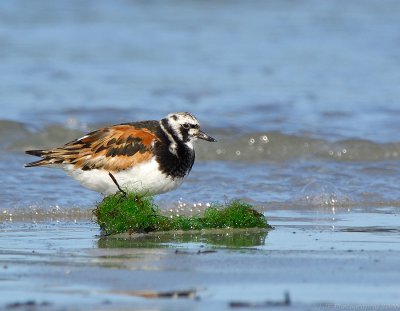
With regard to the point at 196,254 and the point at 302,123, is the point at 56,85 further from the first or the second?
the point at 196,254

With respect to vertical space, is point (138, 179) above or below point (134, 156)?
below

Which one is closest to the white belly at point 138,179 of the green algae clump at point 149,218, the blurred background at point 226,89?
the green algae clump at point 149,218

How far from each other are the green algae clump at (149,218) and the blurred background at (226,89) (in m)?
1.59

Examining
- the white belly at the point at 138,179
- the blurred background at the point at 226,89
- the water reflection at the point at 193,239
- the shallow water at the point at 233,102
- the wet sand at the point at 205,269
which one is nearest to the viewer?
the wet sand at the point at 205,269

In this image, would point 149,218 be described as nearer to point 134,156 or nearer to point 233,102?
point 134,156

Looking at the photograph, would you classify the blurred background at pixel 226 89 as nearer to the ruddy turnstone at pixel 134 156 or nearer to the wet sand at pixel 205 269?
the ruddy turnstone at pixel 134 156

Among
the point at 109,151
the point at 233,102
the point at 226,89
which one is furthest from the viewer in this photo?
the point at 226,89

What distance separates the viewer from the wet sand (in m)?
5.10

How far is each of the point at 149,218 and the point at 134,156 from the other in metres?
0.56

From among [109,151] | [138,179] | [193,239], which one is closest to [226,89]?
[109,151]

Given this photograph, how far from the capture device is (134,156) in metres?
7.43

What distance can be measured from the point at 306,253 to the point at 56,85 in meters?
9.65

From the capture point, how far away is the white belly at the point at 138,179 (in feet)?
24.2

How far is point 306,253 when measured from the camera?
635 cm
